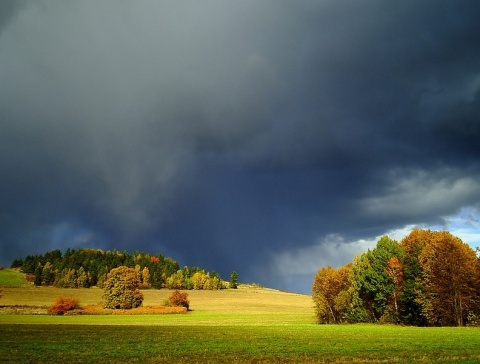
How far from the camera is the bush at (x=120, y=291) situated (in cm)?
13012

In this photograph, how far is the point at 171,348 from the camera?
37.9 m

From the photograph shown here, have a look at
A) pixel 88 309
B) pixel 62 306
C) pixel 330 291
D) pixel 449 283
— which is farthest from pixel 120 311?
pixel 449 283

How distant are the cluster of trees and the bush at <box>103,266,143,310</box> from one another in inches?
2578

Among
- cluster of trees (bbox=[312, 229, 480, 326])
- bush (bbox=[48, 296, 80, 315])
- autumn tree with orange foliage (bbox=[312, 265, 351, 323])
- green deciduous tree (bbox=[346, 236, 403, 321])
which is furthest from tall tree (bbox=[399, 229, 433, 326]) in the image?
bush (bbox=[48, 296, 80, 315])

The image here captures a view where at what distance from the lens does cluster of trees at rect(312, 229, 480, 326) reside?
72.8 metres

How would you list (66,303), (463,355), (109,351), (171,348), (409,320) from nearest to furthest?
(463,355), (109,351), (171,348), (409,320), (66,303)

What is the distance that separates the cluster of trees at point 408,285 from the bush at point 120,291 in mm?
65472

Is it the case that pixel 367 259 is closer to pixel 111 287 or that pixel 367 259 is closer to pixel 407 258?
pixel 407 258

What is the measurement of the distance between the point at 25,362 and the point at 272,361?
18.9 meters

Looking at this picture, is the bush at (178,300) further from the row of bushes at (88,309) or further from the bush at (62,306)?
the bush at (62,306)

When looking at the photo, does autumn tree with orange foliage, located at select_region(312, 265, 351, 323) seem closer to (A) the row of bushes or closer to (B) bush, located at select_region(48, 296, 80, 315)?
(A) the row of bushes

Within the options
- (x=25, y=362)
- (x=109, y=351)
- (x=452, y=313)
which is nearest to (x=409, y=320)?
(x=452, y=313)

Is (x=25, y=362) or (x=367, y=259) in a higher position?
(x=367, y=259)

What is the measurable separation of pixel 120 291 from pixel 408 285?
93.7m
